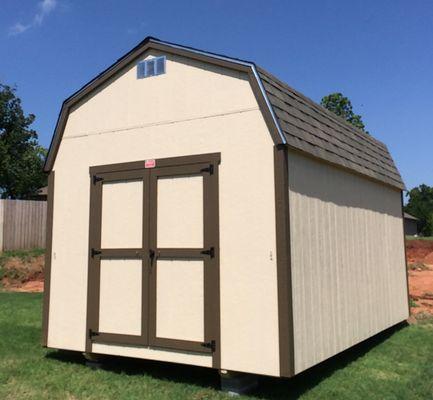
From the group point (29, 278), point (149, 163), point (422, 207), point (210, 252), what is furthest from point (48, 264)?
point (422, 207)

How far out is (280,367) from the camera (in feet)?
15.0

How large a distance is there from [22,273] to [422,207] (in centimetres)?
7013

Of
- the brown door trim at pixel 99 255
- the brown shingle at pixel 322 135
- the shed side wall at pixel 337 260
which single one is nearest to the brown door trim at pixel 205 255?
the brown door trim at pixel 99 255

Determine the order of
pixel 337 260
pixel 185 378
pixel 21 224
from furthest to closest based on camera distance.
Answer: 1. pixel 21 224
2. pixel 337 260
3. pixel 185 378

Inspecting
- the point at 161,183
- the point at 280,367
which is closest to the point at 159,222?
the point at 161,183

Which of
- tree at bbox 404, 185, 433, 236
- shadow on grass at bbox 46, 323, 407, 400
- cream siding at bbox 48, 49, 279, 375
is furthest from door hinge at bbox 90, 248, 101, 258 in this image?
tree at bbox 404, 185, 433, 236

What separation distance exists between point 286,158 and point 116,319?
2.81m

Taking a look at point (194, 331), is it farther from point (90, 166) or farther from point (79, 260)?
point (90, 166)

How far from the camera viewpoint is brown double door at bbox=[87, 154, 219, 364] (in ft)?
16.9

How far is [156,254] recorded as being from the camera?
17.9ft

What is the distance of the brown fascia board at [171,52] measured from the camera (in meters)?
4.94

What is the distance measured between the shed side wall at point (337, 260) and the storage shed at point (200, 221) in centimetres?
3

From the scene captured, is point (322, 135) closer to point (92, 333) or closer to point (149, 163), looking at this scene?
point (149, 163)

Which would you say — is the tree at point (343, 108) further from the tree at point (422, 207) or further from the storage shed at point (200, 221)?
the tree at point (422, 207)
